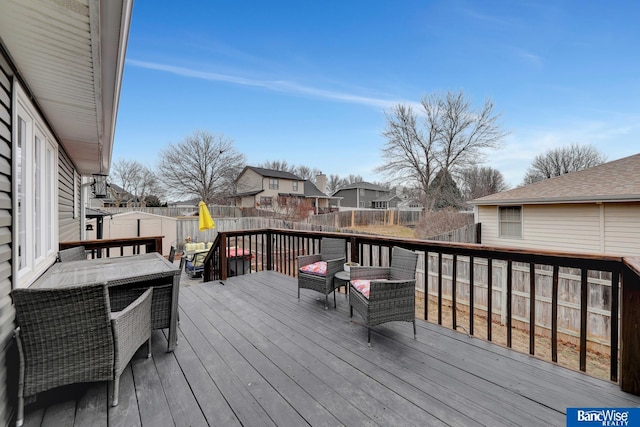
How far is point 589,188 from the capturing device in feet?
24.6

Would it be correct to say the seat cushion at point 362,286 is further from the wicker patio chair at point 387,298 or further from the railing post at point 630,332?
the railing post at point 630,332

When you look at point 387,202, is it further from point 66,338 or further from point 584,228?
point 66,338

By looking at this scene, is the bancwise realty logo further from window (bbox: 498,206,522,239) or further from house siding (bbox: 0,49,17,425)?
window (bbox: 498,206,522,239)

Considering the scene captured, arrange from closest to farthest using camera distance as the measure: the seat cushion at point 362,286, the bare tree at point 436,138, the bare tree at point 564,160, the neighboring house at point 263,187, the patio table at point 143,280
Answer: the patio table at point 143,280
the seat cushion at point 362,286
the bare tree at point 436,138
the bare tree at point 564,160
the neighboring house at point 263,187

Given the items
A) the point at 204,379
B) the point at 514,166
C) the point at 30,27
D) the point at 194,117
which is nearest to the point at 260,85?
the point at 194,117

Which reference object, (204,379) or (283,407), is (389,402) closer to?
(283,407)

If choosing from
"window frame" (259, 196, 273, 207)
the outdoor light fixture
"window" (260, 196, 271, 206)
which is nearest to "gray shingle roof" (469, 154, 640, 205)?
the outdoor light fixture

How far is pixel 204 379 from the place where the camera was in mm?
2016

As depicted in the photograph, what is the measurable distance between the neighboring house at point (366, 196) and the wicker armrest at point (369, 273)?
31819mm

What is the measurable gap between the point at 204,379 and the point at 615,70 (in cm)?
1548

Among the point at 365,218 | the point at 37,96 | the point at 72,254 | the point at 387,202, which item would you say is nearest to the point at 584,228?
the point at 37,96

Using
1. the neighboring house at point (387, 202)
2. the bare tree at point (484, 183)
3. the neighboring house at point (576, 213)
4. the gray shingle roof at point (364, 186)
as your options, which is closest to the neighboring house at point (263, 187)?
the gray shingle roof at point (364, 186)

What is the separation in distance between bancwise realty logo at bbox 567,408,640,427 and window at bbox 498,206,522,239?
29.3 feet

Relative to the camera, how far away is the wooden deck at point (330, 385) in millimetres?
1611
